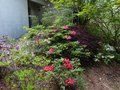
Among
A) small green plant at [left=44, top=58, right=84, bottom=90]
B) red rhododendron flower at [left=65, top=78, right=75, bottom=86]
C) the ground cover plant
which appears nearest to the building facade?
the ground cover plant

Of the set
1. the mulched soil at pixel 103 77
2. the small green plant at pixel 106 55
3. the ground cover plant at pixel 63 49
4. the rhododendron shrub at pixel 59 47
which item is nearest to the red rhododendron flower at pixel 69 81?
the ground cover plant at pixel 63 49

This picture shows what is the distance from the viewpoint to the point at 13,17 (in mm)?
9867

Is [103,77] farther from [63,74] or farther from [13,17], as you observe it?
[13,17]

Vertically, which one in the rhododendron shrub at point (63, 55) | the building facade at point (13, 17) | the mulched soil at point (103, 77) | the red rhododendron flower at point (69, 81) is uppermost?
the building facade at point (13, 17)

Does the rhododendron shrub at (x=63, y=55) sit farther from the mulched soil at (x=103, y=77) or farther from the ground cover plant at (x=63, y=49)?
the mulched soil at (x=103, y=77)

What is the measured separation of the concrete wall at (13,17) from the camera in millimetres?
9018

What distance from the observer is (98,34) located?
25.2ft

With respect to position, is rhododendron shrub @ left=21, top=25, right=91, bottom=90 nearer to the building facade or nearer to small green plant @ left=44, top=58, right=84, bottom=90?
small green plant @ left=44, top=58, right=84, bottom=90

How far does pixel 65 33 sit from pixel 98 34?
1864mm

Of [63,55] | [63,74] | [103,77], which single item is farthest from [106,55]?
[63,74]

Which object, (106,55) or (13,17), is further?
(13,17)

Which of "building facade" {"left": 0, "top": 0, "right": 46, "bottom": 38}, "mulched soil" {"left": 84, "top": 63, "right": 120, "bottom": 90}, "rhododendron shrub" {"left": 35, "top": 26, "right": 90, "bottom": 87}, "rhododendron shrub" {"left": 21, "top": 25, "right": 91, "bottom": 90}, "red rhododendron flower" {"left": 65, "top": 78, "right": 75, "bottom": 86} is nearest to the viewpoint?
"red rhododendron flower" {"left": 65, "top": 78, "right": 75, "bottom": 86}

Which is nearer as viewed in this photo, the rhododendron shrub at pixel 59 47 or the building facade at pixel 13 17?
the rhododendron shrub at pixel 59 47

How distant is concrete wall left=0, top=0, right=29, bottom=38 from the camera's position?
9.02 meters
